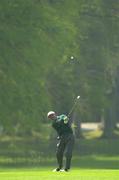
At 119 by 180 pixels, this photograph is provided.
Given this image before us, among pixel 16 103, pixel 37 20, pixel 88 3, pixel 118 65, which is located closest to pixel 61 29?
pixel 37 20

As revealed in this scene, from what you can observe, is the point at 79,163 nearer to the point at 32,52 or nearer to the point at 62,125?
the point at 32,52

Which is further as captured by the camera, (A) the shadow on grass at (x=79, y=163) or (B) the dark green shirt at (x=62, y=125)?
(A) the shadow on grass at (x=79, y=163)

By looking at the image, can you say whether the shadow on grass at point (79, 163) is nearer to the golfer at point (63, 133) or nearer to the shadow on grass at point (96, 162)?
the shadow on grass at point (96, 162)

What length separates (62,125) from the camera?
2316 centimetres

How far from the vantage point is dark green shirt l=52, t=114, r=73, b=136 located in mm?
22969

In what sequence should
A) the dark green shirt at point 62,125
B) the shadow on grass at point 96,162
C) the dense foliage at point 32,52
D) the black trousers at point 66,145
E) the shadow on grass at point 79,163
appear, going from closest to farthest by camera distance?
the dark green shirt at point 62,125 < the black trousers at point 66,145 < the dense foliage at point 32,52 < the shadow on grass at point 79,163 < the shadow on grass at point 96,162

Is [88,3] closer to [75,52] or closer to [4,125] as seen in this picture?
[75,52]

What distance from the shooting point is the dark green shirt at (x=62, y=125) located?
75.4 ft

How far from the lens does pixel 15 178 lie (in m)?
21.4

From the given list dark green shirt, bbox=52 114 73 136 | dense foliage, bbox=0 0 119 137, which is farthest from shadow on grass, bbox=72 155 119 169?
dark green shirt, bbox=52 114 73 136

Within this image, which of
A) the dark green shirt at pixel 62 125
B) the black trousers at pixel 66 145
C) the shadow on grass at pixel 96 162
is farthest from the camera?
the shadow on grass at pixel 96 162

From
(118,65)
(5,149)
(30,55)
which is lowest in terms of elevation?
(5,149)

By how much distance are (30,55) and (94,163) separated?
24.2ft

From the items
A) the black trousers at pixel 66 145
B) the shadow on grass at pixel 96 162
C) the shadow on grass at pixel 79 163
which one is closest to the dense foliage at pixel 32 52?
the shadow on grass at pixel 79 163
